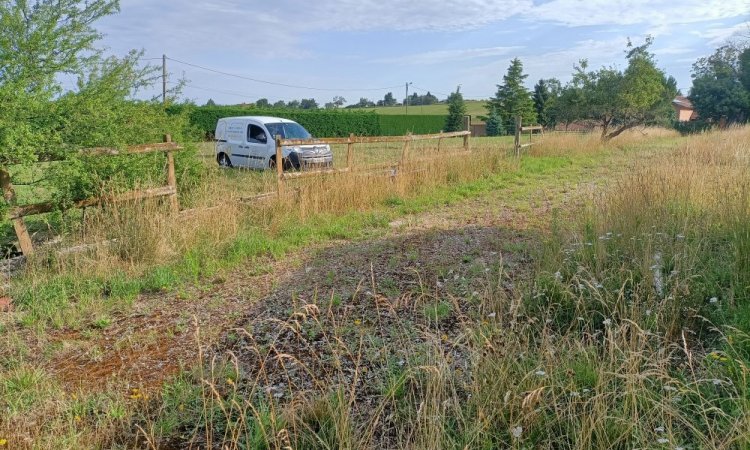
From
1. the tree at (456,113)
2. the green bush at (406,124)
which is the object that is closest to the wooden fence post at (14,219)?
the green bush at (406,124)

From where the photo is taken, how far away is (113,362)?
131 inches

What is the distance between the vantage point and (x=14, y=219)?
4.92 meters

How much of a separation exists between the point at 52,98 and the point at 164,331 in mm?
3033

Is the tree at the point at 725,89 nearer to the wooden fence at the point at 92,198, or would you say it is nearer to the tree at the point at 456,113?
the tree at the point at 456,113

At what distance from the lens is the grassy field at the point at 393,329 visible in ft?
7.53

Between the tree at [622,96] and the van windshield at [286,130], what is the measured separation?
14.8m

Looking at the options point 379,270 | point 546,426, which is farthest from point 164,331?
point 546,426

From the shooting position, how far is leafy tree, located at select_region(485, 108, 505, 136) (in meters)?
50.9

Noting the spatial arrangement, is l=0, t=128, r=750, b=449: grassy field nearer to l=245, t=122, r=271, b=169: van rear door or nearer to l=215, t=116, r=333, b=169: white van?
l=215, t=116, r=333, b=169: white van

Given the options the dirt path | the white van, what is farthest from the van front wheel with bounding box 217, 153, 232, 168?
the dirt path

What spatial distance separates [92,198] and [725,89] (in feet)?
160

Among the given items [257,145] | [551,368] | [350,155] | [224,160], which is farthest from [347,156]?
[551,368]

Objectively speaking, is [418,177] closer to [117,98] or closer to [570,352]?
[117,98]

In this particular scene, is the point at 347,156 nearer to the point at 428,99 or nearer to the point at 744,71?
the point at 744,71
